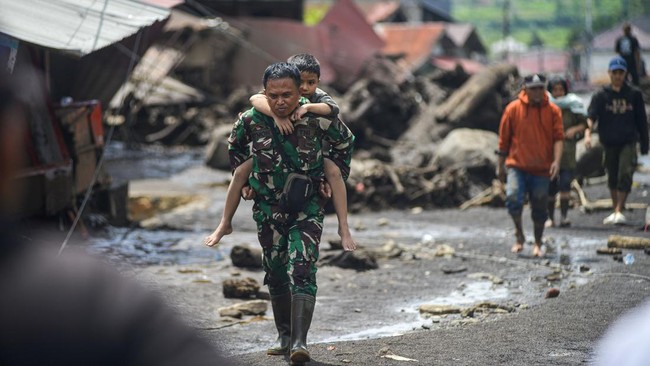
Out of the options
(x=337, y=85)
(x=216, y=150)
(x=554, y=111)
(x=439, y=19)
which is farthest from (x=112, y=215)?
(x=439, y=19)

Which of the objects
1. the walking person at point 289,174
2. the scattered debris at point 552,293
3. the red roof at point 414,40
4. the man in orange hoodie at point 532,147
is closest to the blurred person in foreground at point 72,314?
the walking person at point 289,174

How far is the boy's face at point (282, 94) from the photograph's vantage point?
618 cm

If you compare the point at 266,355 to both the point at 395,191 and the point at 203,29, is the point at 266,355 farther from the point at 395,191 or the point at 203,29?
the point at 203,29

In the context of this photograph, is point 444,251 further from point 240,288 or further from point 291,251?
point 291,251

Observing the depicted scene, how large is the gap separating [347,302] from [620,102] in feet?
16.8

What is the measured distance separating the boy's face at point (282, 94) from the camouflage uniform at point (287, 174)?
0.12 metres

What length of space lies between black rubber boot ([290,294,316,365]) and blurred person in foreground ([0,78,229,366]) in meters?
3.32

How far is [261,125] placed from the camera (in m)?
6.29

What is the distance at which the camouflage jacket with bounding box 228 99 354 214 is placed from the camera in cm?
627

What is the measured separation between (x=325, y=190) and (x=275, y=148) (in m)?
0.42

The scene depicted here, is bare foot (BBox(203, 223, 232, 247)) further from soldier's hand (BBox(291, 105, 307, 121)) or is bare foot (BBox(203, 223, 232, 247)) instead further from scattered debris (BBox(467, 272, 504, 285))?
scattered debris (BBox(467, 272, 504, 285))

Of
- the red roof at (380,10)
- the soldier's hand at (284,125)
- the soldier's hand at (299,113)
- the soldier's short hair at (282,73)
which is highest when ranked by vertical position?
the red roof at (380,10)

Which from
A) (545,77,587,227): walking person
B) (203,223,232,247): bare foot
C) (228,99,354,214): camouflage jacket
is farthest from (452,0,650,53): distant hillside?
(203,223,232,247): bare foot

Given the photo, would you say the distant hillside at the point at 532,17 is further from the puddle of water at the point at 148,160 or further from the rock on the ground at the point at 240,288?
the rock on the ground at the point at 240,288
